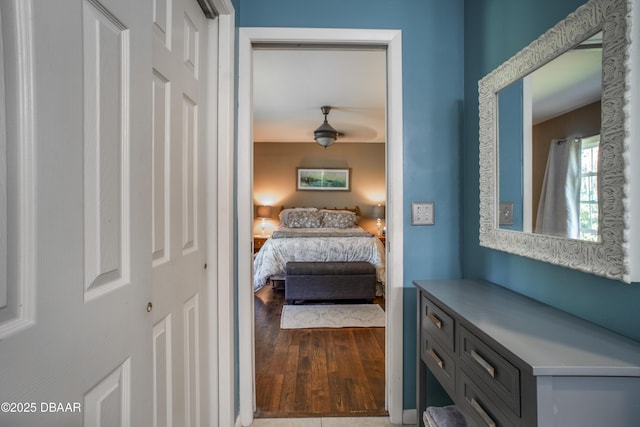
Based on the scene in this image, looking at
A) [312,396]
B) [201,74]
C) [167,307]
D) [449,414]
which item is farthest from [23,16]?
[312,396]

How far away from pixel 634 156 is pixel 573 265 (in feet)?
1.15


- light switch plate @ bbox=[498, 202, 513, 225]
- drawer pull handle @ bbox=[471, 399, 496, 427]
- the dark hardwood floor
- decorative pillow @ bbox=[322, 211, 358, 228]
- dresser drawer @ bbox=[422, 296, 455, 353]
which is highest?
light switch plate @ bbox=[498, 202, 513, 225]

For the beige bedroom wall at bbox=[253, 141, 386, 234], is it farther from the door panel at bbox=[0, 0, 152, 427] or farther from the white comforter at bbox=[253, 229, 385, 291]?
the door panel at bbox=[0, 0, 152, 427]

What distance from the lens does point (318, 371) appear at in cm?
227

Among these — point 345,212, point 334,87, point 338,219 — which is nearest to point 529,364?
point 334,87

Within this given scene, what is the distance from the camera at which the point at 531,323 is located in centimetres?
98

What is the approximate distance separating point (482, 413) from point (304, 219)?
15.9ft

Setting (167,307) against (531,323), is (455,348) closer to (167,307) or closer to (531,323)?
(531,323)

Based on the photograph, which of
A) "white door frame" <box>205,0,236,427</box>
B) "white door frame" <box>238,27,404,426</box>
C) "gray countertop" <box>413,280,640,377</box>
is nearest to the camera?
"gray countertop" <box>413,280,640,377</box>

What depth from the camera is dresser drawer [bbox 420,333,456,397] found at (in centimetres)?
116

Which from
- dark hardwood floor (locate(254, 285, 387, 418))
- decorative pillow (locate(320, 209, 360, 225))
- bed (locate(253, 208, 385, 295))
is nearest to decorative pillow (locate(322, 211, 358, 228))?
decorative pillow (locate(320, 209, 360, 225))

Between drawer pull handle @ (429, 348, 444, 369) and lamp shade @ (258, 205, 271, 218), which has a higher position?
lamp shade @ (258, 205, 271, 218)

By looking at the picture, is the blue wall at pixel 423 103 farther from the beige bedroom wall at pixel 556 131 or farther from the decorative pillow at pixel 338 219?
the decorative pillow at pixel 338 219

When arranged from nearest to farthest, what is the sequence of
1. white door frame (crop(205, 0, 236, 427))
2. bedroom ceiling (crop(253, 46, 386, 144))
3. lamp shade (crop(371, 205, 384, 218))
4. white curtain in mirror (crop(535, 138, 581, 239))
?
white curtain in mirror (crop(535, 138, 581, 239)), white door frame (crop(205, 0, 236, 427)), bedroom ceiling (crop(253, 46, 386, 144)), lamp shade (crop(371, 205, 384, 218))
